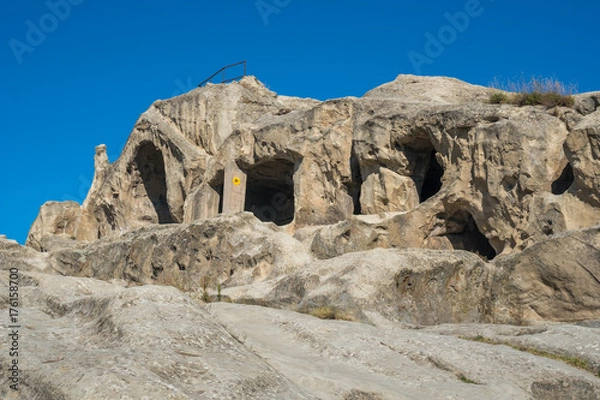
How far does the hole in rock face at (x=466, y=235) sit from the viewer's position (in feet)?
79.2

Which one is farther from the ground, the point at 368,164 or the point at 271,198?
the point at 368,164

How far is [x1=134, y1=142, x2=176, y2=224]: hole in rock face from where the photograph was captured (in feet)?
123

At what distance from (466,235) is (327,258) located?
471cm

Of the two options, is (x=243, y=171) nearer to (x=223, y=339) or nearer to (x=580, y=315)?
(x=580, y=315)

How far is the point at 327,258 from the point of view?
73.3ft

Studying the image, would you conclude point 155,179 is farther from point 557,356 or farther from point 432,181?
point 557,356

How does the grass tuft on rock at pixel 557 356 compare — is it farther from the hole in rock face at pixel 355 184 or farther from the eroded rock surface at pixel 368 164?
the hole in rock face at pixel 355 184

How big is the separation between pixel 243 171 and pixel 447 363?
2170cm

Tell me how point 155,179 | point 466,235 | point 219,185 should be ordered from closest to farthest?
point 466,235 → point 219,185 → point 155,179

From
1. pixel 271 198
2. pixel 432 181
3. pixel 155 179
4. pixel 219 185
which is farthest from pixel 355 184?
pixel 155 179

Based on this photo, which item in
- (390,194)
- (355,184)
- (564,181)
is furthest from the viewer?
(355,184)

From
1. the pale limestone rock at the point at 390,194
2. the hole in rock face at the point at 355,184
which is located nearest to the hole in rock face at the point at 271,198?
the hole in rock face at the point at 355,184

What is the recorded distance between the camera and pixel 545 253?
16844 millimetres

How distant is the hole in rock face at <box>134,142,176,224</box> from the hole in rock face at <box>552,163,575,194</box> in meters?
19.8
